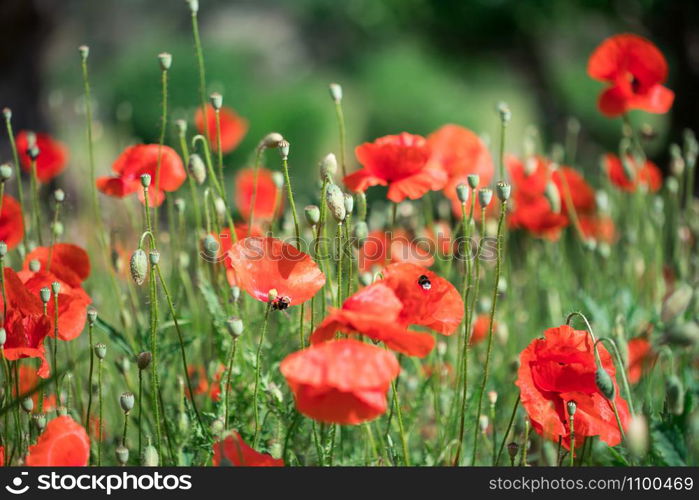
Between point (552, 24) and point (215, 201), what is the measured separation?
3267mm

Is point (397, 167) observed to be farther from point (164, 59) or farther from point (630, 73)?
point (630, 73)

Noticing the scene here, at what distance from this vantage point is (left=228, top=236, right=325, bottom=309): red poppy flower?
102 centimetres

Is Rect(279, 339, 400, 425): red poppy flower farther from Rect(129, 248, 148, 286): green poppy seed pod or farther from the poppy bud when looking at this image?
the poppy bud

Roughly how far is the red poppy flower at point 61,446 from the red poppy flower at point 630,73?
3.60 ft

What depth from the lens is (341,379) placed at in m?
0.78

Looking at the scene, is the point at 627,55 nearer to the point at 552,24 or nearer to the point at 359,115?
the point at 552,24

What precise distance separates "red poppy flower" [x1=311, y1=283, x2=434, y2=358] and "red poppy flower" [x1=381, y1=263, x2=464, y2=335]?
5cm

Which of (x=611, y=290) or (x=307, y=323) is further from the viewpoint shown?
(x=611, y=290)

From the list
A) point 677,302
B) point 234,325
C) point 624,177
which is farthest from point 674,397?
point 624,177

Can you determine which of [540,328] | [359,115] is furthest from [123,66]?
[540,328]

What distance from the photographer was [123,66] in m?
7.37

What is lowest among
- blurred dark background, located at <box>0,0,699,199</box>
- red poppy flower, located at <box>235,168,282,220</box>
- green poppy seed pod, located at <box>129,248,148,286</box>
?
green poppy seed pod, located at <box>129,248,148,286</box>

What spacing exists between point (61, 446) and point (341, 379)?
1.10 feet

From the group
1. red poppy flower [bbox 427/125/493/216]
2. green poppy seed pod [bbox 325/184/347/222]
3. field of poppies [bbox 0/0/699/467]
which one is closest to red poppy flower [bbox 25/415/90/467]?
field of poppies [bbox 0/0/699/467]
